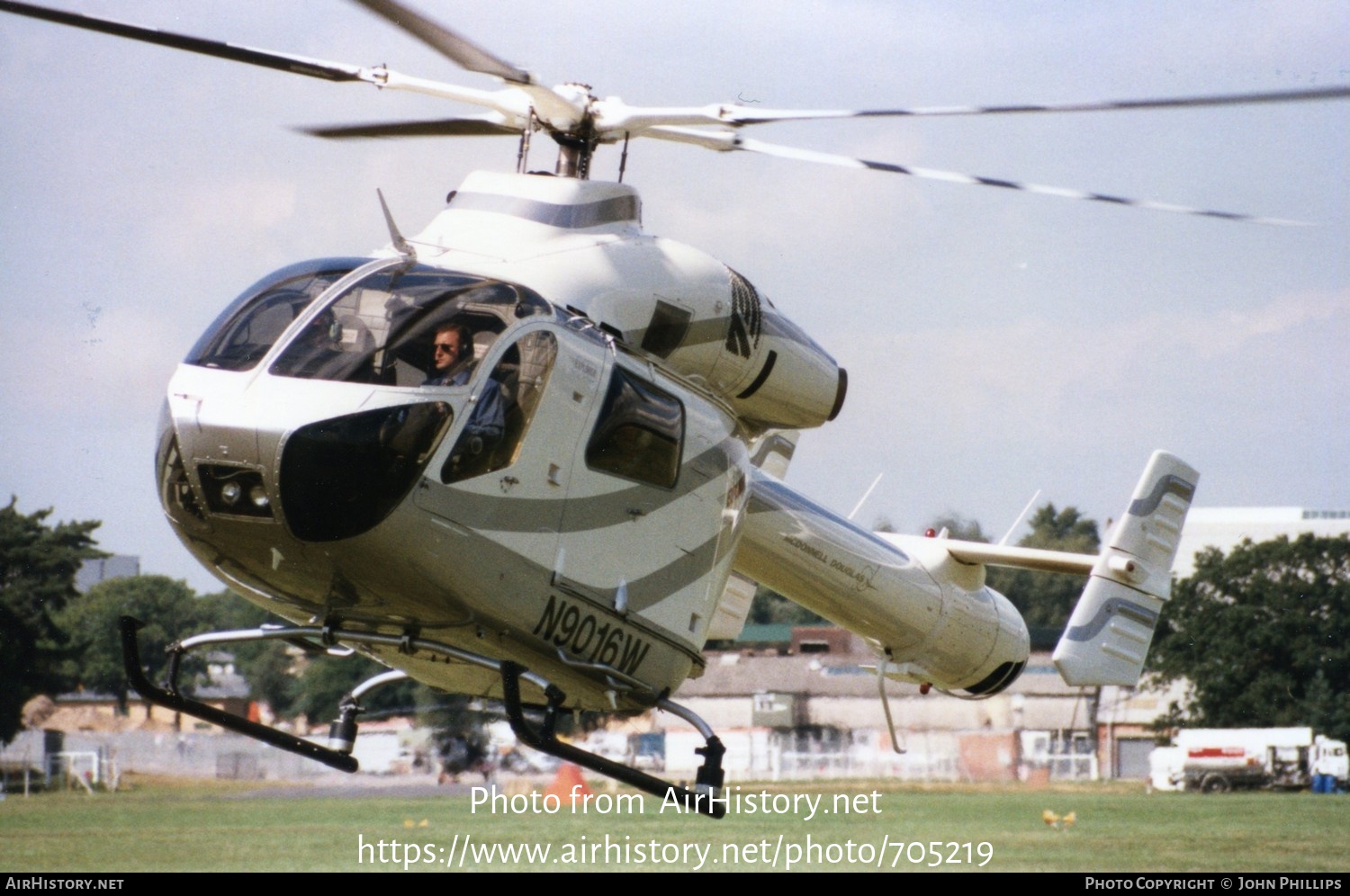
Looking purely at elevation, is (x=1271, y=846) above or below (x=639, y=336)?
below

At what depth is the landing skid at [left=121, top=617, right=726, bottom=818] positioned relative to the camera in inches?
323

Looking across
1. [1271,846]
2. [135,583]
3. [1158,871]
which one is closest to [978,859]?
[1158,871]

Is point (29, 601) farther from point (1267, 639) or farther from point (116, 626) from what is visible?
point (1267, 639)

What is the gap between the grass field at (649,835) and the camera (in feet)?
87.6

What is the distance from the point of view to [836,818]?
1326 inches

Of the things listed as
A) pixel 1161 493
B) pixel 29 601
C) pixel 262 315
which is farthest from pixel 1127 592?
pixel 29 601

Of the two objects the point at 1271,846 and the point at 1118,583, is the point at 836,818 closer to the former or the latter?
the point at 1271,846

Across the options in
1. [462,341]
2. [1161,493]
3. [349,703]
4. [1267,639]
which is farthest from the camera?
[1267,639]

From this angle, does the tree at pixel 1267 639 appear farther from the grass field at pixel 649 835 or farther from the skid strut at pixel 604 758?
the skid strut at pixel 604 758

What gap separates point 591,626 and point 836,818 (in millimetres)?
26241

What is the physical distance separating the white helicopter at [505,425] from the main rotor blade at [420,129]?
0.02 metres

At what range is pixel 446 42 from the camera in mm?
7980

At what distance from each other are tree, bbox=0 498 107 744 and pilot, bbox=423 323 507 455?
25.0 m

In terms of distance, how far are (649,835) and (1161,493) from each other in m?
19.2
